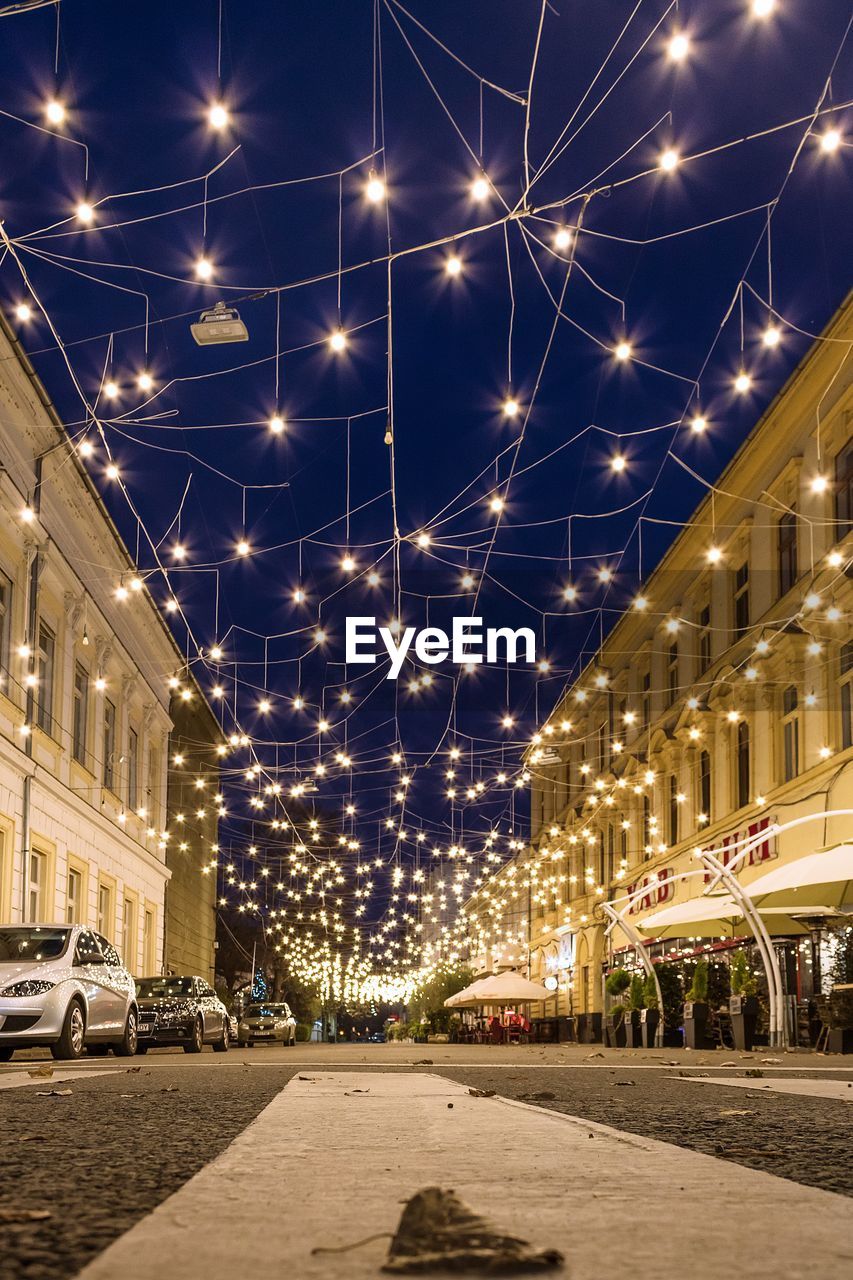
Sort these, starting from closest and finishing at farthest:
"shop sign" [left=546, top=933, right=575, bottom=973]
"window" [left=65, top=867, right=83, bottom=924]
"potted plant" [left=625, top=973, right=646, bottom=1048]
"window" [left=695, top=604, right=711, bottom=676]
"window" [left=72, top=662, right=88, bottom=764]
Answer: "window" [left=65, top=867, right=83, bottom=924]
"potted plant" [left=625, top=973, right=646, bottom=1048]
"window" [left=72, top=662, right=88, bottom=764]
"window" [left=695, top=604, right=711, bottom=676]
"shop sign" [left=546, top=933, right=575, bottom=973]

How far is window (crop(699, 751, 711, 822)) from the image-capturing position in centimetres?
3020

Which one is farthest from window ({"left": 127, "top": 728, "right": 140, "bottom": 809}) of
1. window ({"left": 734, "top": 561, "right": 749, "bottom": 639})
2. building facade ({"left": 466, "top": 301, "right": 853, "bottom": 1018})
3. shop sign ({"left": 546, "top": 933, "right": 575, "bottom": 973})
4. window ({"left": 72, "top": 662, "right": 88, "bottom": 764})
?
shop sign ({"left": 546, "top": 933, "right": 575, "bottom": 973})

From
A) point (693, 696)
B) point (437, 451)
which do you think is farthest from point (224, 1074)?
point (693, 696)

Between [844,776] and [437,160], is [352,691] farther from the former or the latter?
[437,160]

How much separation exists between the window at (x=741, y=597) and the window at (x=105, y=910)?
45.5 feet

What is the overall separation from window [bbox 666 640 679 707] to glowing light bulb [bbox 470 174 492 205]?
→ 2293 cm

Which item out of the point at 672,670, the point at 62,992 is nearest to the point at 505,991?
the point at 672,670

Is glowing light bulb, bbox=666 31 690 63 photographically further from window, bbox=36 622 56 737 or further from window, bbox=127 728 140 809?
window, bbox=127 728 140 809

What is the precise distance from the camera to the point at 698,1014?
21391 millimetres

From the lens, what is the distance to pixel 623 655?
37719 mm

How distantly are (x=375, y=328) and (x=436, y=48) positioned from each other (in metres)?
3.49

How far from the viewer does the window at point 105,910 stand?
27312 mm
